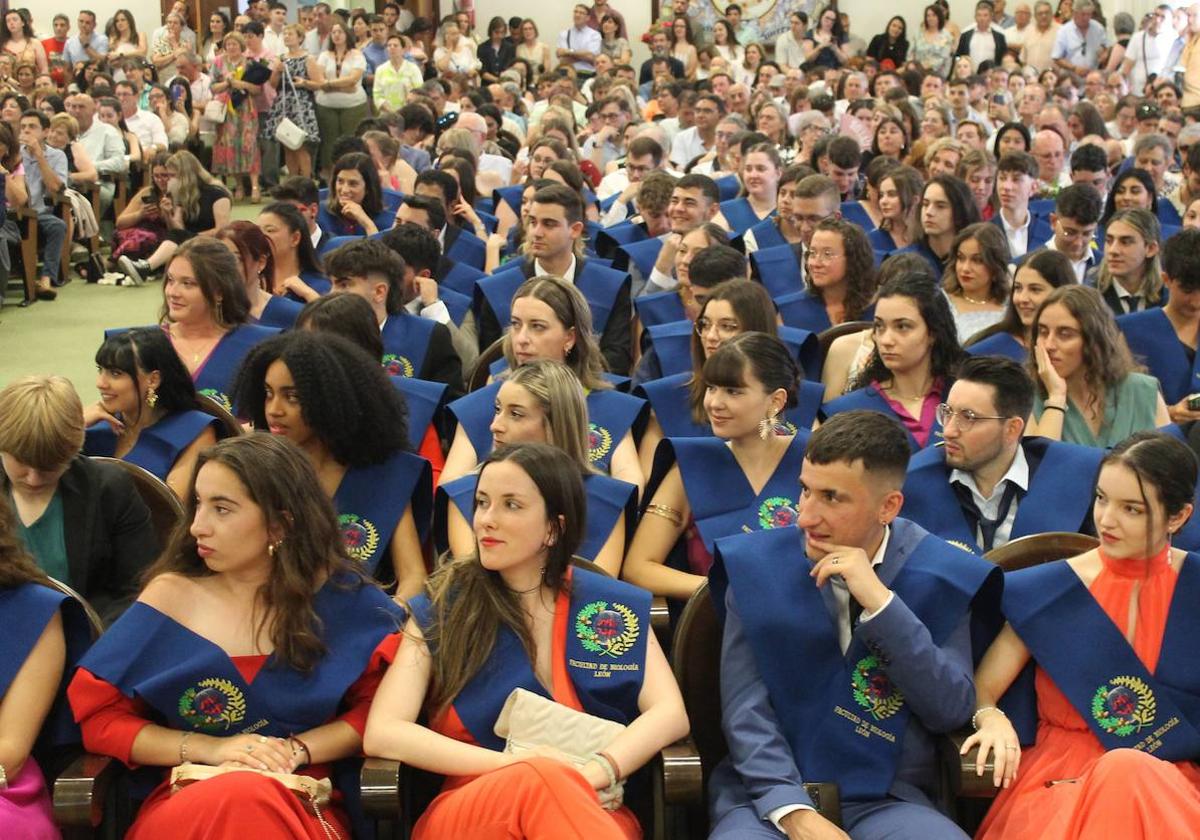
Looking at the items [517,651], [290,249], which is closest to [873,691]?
[517,651]

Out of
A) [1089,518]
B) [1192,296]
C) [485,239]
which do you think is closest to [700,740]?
[1089,518]

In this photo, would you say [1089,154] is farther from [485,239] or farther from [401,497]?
[401,497]

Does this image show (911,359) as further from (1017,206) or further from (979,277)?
(1017,206)

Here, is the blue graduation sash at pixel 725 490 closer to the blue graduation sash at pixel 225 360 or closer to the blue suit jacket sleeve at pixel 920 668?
the blue suit jacket sleeve at pixel 920 668

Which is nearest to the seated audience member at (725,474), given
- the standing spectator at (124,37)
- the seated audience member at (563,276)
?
the seated audience member at (563,276)

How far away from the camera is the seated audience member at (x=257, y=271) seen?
5.04 meters

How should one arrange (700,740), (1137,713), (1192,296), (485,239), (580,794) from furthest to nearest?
(485,239)
(1192,296)
(700,740)
(1137,713)
(580,794)

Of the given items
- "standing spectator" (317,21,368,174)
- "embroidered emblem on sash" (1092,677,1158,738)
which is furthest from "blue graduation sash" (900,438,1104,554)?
"standing spectator" (317,21,368,174)

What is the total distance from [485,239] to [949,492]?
400 centimetres

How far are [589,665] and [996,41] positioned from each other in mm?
14938

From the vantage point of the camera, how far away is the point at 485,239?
6.94 meters

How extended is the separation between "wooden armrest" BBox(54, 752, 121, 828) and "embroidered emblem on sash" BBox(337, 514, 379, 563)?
85 centimetres

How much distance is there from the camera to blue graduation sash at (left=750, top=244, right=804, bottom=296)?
5.79 metres

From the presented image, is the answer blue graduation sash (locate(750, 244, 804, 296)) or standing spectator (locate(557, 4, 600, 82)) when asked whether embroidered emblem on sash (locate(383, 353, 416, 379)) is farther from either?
standing spectator (locate(557, 4, 600, 82))
